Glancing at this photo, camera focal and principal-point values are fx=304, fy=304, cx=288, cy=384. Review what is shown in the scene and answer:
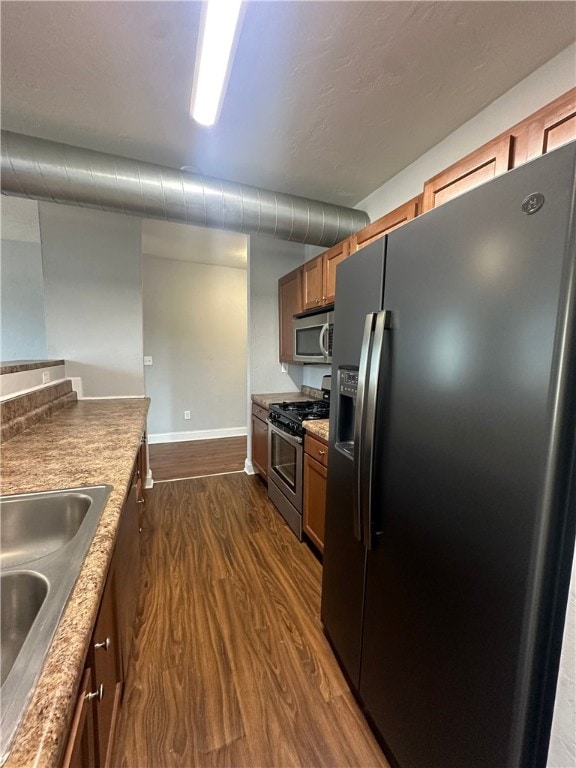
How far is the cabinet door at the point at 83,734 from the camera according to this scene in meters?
0.53

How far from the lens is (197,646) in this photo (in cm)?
148

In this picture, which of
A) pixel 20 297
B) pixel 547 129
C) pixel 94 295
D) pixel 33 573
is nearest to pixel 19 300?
pixel 20 297

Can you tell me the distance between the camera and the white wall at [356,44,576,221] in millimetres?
1291

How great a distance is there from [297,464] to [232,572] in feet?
2.67

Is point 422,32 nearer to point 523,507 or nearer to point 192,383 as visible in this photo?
point 523,507

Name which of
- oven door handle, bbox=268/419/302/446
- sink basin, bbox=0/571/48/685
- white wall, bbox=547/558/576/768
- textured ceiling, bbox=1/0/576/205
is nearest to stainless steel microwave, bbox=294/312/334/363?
oven door handle, bbox=268/419/302/446

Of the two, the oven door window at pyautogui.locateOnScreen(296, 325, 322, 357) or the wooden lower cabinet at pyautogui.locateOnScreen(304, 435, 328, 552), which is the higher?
the oven door window at pyautogui.locateOnScreen(296, 325, 322, 357)

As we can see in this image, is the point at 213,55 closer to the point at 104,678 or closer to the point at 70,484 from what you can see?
the point at 70,484

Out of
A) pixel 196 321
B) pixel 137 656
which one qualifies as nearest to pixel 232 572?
pixel 137 656

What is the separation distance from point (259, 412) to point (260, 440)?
299 millimetres

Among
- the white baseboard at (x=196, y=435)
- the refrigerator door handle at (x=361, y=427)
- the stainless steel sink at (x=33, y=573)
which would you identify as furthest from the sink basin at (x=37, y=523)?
the white baseboard at (x=196, y=435)

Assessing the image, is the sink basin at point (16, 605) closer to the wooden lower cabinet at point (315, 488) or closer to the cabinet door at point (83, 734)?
the cabinet door at point (83, 734)

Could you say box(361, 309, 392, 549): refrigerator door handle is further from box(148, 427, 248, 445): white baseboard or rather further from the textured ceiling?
box(148, 427, 248, 445): white baseboard

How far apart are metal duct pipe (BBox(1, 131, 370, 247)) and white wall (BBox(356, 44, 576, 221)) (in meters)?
0.39
